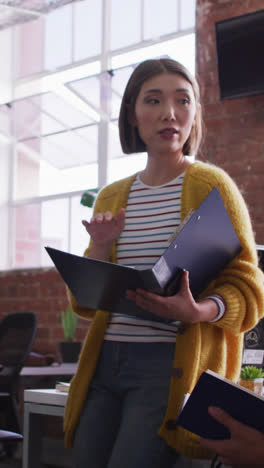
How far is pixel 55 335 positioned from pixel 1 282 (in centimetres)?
82

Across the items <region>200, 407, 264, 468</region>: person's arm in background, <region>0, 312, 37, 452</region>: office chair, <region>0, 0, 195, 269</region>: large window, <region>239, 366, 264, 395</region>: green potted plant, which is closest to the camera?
<region>200, 407, 264, 468</region>: person's arm in background

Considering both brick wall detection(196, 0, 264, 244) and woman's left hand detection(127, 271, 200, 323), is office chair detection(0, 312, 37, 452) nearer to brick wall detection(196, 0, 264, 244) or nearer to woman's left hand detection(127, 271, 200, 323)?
brick wall detection(196, 0, 264, 244)

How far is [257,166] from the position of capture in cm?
360

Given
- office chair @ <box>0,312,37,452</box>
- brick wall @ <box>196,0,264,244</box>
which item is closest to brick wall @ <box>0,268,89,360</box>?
office chair @ <box>0,312,37,452</box>

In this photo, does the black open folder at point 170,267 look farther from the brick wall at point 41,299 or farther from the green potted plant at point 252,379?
the brick wall at point 41,299

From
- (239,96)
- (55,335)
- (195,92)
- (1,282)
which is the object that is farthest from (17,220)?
(195,92)

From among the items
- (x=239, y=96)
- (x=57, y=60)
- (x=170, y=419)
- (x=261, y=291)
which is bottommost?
(x=170, y=419)

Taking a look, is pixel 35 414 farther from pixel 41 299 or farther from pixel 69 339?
pixel 41 299

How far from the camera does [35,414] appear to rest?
5.82 feet

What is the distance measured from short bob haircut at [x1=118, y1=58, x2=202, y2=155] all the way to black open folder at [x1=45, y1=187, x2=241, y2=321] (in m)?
0.33

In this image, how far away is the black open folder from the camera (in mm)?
1053

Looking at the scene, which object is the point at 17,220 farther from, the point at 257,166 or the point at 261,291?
the point at 261,291

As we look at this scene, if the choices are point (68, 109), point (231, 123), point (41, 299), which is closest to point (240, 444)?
point (231, 123)

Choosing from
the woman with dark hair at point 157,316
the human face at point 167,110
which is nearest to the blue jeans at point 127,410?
the woman with dark hair at point 157,316
